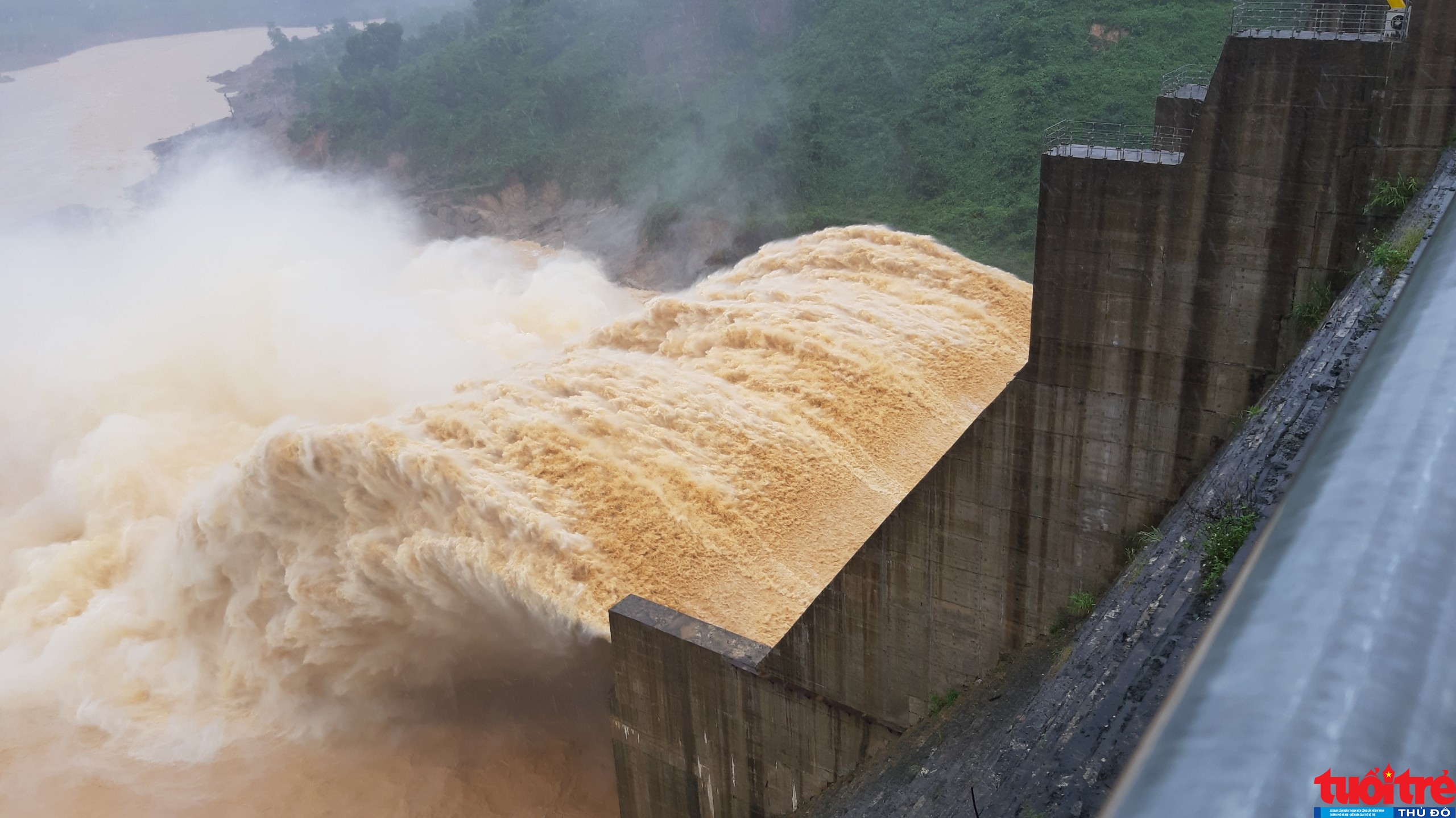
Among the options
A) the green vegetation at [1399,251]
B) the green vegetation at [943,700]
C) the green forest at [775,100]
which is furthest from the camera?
the green forest at [775,100]

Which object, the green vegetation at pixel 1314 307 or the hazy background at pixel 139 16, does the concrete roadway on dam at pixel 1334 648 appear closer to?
the green vegetation at pixel 1314 307

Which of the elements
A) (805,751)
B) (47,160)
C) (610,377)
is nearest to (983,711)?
(805,751)

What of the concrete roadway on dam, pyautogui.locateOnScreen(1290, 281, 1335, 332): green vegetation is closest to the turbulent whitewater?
pyautogui.locateOnScreen(1290, 281, 1335, 332): green vegetation

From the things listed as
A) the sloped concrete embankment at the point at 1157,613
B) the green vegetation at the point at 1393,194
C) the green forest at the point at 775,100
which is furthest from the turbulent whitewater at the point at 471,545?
the green forest at the point at 775,100

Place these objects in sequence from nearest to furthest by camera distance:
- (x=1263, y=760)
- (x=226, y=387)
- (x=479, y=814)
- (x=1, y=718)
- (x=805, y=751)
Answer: (x=1263, y=760) → (x=805, y=751) → (x=479, y=814) → (x=1, y=718) → (x=226, y=387)

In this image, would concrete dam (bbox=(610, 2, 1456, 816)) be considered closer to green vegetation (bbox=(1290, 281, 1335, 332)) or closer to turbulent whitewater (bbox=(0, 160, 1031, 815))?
green vegetation (bbox=(1290, 281, 1335, 332))

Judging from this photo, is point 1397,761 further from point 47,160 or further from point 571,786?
point 47,160
